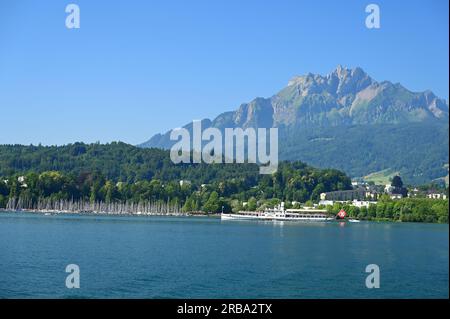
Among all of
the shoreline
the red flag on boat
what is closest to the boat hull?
the red flag on boat

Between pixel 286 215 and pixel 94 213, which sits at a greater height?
pixel 94 213

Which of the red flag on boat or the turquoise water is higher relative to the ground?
the red flag on boat

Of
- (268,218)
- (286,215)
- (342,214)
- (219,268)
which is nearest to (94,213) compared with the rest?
(268,218)

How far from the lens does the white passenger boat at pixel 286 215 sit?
8893 centimetres

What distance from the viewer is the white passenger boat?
292ft

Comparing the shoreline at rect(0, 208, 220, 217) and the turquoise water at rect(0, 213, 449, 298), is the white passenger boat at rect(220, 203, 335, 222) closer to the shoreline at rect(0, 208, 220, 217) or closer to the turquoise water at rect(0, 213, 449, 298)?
the shoreline at rect(0, 208, 220, 217)

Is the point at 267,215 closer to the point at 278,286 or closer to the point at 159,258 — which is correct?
the point at 159,258

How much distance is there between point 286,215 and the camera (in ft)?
300

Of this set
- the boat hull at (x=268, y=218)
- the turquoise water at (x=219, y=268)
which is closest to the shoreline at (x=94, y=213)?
the boat hull at (x=268, y=218)

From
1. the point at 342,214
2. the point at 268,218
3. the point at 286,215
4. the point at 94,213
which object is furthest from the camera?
the point at 94,213

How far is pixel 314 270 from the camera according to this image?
91.5 feet

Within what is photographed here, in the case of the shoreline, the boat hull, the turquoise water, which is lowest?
the turquoise water

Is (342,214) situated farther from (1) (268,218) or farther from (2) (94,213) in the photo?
(2) (94,213)
